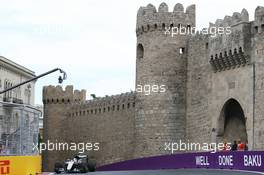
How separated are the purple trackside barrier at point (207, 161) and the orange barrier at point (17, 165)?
323 inches

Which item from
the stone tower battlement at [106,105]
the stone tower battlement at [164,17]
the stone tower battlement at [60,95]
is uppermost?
the stone tower battlement at [164,17]

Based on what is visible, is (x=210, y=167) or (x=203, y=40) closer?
(x=210, y=167)

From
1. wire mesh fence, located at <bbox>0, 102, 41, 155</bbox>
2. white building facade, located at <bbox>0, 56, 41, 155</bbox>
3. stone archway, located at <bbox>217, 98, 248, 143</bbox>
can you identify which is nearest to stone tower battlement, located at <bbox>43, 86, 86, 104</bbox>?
stone archway, located at <bbox>217, 98, 248, 143</bbox>

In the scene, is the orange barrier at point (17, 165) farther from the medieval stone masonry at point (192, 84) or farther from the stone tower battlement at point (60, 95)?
the stone tower battlement at point (60, 95)

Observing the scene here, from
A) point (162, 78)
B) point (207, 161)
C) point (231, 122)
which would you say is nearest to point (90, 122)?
point (162, 78)

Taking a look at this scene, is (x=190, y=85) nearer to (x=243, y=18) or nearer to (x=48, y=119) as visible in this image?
(x=243, y=18)

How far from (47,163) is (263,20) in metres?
25.9

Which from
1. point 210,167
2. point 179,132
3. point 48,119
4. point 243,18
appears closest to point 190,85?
point 179,132

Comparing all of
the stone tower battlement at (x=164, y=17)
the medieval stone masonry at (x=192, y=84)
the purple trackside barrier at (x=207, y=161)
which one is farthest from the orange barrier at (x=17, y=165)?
the stone tower battlement at (x=164, y=17)

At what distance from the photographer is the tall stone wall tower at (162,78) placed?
32.7 meters

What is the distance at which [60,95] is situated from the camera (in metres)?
49.7

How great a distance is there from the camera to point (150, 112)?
33156 millimetres

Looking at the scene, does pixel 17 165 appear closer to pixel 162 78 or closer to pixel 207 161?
pixel 207 161

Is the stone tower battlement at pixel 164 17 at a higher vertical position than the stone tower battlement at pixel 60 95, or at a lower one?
higher
